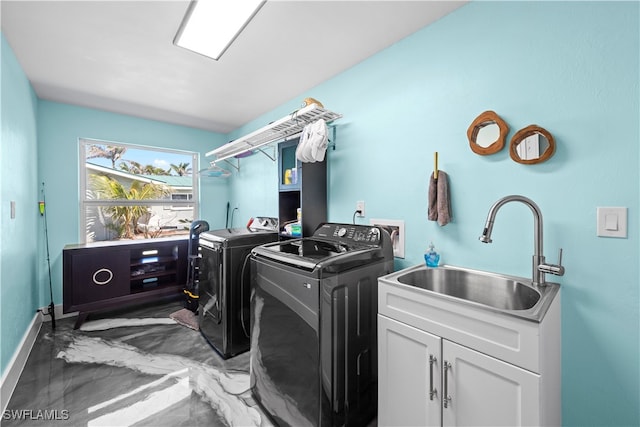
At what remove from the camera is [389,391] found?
1360 millimetres

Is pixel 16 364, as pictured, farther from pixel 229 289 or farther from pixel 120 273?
pixel 229 289

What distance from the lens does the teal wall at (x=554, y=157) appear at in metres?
1.14

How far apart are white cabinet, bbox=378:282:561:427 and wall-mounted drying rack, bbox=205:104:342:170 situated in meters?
1.41

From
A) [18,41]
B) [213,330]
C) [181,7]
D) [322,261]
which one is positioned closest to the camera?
[322,261]

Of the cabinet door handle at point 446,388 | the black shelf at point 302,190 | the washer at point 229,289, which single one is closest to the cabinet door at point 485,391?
the cabinet door handle at point 446,388

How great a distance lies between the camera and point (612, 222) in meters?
1.15

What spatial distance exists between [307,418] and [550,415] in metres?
1.10

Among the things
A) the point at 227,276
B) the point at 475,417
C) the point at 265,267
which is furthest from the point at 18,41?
the point at 475,417

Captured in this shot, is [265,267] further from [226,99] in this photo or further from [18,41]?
[18,41]

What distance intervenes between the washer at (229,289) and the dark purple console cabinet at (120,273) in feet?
4.24

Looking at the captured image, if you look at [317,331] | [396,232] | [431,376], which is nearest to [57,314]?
[317,331]

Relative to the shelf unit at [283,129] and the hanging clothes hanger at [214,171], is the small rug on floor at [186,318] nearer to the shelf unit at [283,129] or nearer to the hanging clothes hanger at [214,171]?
the hanging clothes hanger at [214,171]

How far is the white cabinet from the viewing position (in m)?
0.95

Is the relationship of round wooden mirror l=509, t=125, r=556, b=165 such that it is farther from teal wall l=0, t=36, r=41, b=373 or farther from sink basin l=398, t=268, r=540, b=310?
teal wall l=0, t=36, r=41, b=373
